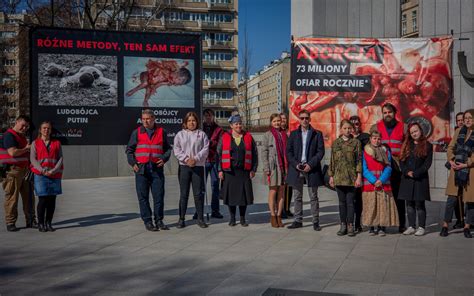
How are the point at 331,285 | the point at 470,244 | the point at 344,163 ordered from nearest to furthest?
the point at 331,285 → the point at 470,244 → the point at 344,163

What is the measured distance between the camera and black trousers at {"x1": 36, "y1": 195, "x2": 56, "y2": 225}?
348 inches

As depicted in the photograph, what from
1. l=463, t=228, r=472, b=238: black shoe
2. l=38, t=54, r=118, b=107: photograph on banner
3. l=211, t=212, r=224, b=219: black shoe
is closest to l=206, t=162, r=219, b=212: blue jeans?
l=211, t=212, r=224, b=219: black shoe

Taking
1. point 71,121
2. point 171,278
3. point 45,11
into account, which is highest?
point 45,11

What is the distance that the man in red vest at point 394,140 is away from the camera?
349 inches

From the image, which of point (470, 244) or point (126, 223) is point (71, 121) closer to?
point (126, 223)

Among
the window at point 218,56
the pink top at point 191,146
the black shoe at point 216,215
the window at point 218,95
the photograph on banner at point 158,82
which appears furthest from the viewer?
the window at point 218,56

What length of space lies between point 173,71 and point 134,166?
2.39 m

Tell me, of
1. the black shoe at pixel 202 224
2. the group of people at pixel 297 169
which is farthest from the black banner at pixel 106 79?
the black shoe at pixel 202 224

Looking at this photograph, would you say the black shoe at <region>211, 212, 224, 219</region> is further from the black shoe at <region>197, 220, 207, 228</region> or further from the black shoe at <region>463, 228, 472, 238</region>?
the black shoe at <region>463, 228, 472, 238</region>

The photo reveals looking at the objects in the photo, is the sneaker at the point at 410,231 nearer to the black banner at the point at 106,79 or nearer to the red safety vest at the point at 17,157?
the black banner at the point at 106,79

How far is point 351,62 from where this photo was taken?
13.5m

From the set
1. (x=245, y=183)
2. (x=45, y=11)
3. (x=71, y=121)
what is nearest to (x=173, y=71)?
(x=71, y=121)

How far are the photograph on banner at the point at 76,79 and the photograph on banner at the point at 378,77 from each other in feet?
15.9

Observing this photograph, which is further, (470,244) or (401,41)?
(401,41)
